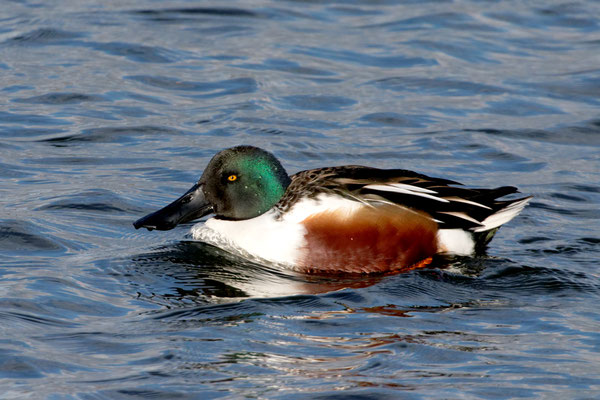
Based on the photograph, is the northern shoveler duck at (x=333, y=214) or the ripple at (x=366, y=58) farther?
the ripple at (x=366, y=58)

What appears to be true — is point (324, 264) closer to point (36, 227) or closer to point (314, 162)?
point (36, 227)

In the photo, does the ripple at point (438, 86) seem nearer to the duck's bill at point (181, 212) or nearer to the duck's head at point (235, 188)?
the duck's head at point (235, 188)

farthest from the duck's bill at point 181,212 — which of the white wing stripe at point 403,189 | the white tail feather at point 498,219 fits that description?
the white tail feather at point 498,219

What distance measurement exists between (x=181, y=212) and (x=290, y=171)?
95.3 inches

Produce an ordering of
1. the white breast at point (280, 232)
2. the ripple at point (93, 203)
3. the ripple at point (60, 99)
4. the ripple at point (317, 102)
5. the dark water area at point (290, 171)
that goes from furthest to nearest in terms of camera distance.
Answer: the ripple at point (317, 102) → the ripple at point (60, 99) → the ripple at point (93, 203) → the white breast at point (280, 232) → the dark water area at point (290, 171)

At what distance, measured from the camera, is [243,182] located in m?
7.23

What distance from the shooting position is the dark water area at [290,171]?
5.43 m

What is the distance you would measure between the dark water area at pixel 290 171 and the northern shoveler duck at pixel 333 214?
15cm

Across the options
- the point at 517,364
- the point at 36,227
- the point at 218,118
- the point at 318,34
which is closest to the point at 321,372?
the point at 517,364

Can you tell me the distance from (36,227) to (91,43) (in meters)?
5.41

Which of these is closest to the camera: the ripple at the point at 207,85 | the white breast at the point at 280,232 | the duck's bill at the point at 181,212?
the white breast at the point at 280,232

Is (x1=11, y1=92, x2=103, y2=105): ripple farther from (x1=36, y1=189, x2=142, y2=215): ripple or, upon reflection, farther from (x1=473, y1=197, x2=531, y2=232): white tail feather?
(x1=473, y1=197, x2=531, y2=232): white tail feather

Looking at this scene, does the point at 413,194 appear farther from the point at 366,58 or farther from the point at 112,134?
the point at 366,58

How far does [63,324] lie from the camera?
19.4 feet
